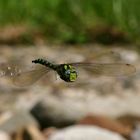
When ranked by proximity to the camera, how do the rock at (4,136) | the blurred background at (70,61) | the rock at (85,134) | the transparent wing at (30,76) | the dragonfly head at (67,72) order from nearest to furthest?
the dragonfly head at (67,72), the transparent wing at (30,76), the rock at (85,134), the rock at (4,136), the blurred background at (70,61)

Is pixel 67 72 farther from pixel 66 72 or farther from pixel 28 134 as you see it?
pixel 28 134

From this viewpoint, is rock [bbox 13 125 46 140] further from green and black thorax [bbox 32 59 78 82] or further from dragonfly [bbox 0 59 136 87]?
green and black thorax [bbox 32 59 78 82]

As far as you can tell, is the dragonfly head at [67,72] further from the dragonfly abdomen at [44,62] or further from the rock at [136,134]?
the rock at [136,134]

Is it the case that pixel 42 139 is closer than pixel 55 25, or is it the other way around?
pixel 42 139

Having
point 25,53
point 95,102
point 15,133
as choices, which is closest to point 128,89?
point 95,102

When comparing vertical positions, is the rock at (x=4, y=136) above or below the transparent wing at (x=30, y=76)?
below

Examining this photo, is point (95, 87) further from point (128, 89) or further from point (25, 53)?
point (25, 53)

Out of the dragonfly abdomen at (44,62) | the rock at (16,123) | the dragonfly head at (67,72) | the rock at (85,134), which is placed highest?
the dragonfly abdomen at (44,62)

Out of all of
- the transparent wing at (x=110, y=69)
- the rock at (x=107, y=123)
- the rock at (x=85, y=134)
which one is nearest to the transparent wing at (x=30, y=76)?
the transparent wing at (x=110, y=69)
